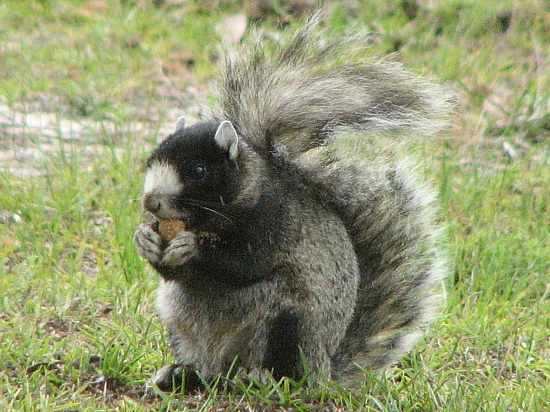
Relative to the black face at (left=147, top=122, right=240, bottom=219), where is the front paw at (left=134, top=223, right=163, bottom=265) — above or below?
below

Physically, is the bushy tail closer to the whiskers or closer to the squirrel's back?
the squirrel's back

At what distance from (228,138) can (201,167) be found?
0.15m

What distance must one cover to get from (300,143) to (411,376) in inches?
40.6

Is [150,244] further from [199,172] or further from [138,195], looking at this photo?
[138,195]

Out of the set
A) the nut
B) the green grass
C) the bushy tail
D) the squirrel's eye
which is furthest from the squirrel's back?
the nut

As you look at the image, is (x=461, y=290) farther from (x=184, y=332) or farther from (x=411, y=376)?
(x=184, y=332)

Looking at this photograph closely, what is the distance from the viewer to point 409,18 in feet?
25.5

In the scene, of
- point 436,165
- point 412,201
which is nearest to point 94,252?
point 412,201

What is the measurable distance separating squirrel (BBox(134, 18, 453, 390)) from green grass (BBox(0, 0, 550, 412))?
7.3 inches

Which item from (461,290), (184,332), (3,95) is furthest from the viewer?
(3,95)

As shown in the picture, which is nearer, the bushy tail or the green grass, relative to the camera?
the green grass

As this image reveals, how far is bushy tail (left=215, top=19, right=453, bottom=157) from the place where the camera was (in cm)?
367

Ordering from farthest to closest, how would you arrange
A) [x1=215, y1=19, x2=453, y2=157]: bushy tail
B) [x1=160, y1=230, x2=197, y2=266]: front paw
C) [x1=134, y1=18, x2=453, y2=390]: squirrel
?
[x1=215, y1=19, x2=453, y2=157]: bushy tail → [x1=134, y1=18, x2=453, y2=390]: squirrel → [x1=160, y1=230, x2=197, y2=266]: front paw

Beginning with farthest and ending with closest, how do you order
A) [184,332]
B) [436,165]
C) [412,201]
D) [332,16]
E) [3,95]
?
[332,16] → [3,95] → [436,165] → [412,201] → [184,332]
